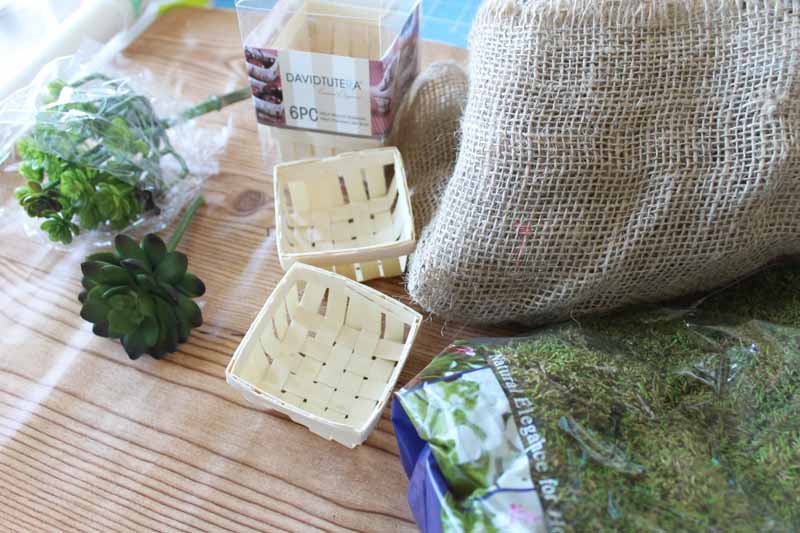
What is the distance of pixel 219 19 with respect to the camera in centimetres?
87

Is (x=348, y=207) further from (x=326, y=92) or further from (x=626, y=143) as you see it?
(x=626, y=143)

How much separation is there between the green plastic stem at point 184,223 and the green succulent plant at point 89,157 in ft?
0.12

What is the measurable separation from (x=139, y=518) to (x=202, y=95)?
48 centimetres

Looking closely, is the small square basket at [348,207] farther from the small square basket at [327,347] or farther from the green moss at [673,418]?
the green moss at [673,418]

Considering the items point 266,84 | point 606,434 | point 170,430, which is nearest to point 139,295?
point 170,430

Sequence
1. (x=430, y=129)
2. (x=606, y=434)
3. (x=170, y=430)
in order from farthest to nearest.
A: (x=430, y=129) < (x=170, y=430) < (x=606, y=434)

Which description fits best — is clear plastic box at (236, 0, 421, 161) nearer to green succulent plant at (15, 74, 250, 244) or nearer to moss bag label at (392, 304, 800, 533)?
green succulent plant at (15, 74, 250, 244)

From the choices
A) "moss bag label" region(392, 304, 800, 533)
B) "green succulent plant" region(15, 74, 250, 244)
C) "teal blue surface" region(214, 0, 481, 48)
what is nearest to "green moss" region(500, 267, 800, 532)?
"moss bag label" region(392, 304, 800, 533)

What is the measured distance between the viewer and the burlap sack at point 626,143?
0.45 meters

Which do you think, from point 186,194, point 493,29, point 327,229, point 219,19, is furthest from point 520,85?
point 219,19

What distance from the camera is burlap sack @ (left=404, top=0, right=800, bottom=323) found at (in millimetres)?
448

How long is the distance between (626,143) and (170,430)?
380 millimetres

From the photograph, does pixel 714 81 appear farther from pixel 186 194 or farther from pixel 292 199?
pixel 186 194

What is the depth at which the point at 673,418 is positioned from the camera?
0.40 metres
